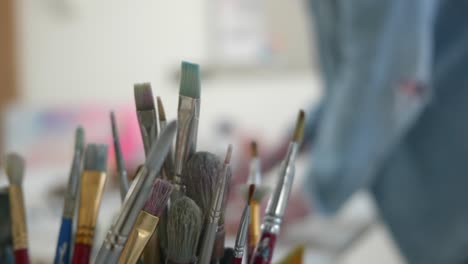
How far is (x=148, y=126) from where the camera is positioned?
18cm

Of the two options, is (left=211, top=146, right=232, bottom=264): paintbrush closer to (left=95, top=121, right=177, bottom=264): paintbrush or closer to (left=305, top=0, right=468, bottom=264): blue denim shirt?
(left=95, top=121, right=177, bottom=264): paintbrush

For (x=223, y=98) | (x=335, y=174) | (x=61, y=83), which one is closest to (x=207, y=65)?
(x=223, y=98)

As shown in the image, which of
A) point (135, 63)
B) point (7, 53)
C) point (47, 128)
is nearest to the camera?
point (47, 128)

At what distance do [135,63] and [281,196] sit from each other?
1178mm

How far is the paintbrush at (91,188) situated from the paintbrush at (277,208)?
6cm

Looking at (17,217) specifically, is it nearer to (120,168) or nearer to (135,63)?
(120,168)

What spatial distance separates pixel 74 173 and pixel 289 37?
1038 millimetres

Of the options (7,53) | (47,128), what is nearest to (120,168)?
(47,128)

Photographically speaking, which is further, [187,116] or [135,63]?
[135,63]

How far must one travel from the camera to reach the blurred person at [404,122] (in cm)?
41

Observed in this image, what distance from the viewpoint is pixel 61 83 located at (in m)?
1.46

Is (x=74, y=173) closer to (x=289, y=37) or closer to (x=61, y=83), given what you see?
(x=289, y=37)

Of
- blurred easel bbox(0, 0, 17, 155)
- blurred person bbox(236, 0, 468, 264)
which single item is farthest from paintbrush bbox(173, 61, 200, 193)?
blurred easel bbox(0, 0, 17, 155)

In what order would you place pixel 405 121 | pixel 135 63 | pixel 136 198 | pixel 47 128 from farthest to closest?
1. pixel 135 63
2. pixel 47 128
3. pixel 405 121
4. pixel 136 198
